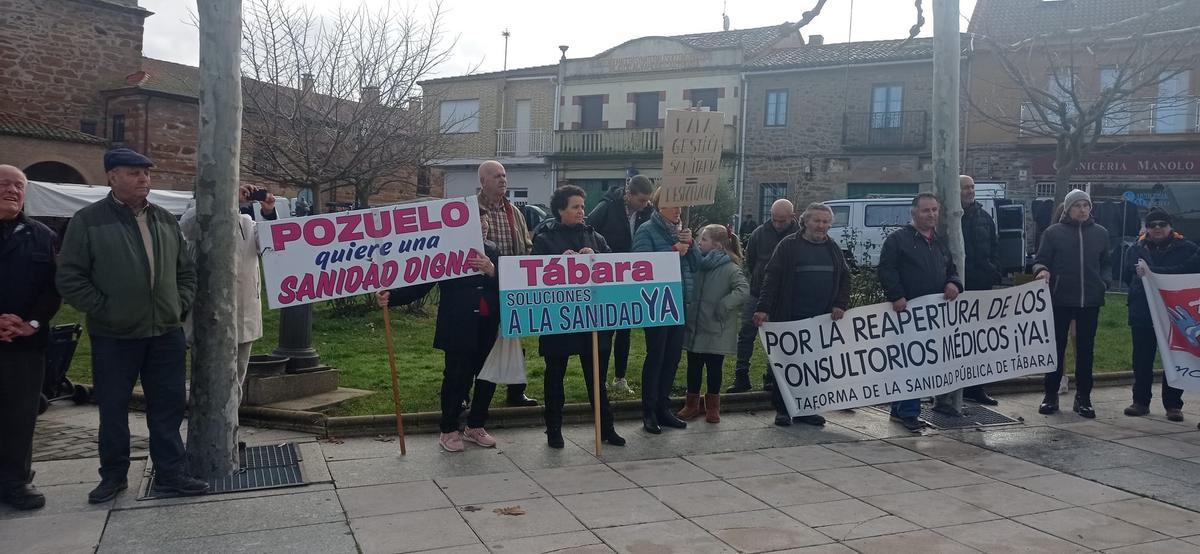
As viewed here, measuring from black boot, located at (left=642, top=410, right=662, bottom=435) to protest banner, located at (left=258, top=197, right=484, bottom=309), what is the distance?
6.25ft

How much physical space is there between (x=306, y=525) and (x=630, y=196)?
12.9 ft

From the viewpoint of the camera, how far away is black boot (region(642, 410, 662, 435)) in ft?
24.0

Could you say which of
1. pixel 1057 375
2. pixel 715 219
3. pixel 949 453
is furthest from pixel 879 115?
pixel 949 453

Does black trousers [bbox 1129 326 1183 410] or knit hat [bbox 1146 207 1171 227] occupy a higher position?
knit hat [bbox 1146 207 1171 227]

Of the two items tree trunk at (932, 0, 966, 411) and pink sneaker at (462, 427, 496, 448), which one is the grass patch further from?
tree trunk at (932, 0, 966, 411)

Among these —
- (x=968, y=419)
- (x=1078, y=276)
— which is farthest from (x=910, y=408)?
(x=1078, y=276)

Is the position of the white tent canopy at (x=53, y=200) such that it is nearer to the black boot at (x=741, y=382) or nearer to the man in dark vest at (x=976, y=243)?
the black boot at (x=741, y=382)

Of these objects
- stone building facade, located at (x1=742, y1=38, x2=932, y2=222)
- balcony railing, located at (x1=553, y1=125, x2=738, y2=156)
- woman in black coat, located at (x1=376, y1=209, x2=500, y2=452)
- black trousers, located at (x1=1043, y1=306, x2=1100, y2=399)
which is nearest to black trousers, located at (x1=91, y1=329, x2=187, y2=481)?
woman in black coat, located at (x1=376, y1=209, x2=500, y2=452)

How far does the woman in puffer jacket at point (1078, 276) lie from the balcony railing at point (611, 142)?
83.9 ft

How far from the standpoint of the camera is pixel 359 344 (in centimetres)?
1127

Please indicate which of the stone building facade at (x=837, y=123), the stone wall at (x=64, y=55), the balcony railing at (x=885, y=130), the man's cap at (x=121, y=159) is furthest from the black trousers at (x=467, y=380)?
the stone wall at (x=64, y=55)

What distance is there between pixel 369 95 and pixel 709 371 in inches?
404

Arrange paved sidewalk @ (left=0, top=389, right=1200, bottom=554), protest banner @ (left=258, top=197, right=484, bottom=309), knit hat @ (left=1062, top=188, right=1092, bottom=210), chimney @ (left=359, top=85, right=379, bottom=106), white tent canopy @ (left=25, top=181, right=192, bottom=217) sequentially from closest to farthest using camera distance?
paved sidewalk @ (left=0, top=389, right=1200, bottom=554)
protest banner @ (left=258, top=197, right=484, bottom=309)
knit hat @ (left=1062, top=188, right=1092, bottom=210)
chimney @ (left=359, top=85, right=379, bottom=106)
white tent canopy @ (left=25, top=181, right=192, bottom=217)

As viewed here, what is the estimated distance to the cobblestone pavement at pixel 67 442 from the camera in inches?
246
